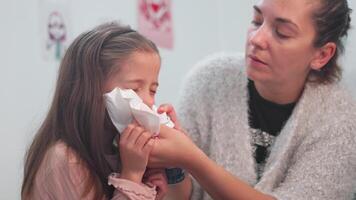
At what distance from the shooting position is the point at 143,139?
854 mm

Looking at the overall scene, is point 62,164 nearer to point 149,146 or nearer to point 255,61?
point 149,146

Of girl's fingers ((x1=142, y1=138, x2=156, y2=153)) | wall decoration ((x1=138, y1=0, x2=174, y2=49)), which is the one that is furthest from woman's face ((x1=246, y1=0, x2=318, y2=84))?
wall decoration ((x1=138, y1=0, x2=174, y2=49))

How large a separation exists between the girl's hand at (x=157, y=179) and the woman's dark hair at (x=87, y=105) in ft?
0.25

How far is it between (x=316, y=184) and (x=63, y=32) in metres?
0.91

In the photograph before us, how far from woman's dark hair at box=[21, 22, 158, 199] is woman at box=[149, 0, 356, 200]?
0.49 ft

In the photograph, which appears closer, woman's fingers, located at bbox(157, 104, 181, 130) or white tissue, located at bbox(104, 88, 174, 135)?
white tissue, located at bbox(104, 88, 174, 135)

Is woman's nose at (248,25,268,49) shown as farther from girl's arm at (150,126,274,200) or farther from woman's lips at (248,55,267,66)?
girl's arm at (150,126,274,200)

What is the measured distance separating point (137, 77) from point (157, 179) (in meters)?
0.20

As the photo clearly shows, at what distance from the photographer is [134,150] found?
85 cm

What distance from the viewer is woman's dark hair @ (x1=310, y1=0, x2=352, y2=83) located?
1.08 m

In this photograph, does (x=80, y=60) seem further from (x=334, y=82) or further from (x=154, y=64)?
(x=334, y=82)

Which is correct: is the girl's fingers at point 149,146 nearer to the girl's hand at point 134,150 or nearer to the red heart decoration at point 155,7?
the girl's hand at point 134,150

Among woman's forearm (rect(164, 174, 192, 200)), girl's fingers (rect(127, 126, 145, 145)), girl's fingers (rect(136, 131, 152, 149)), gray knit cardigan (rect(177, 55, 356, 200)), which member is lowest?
woman's forearm (rect(164, 174, 192, 200))

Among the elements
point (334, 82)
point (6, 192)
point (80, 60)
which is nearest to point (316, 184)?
point (334, 82)
